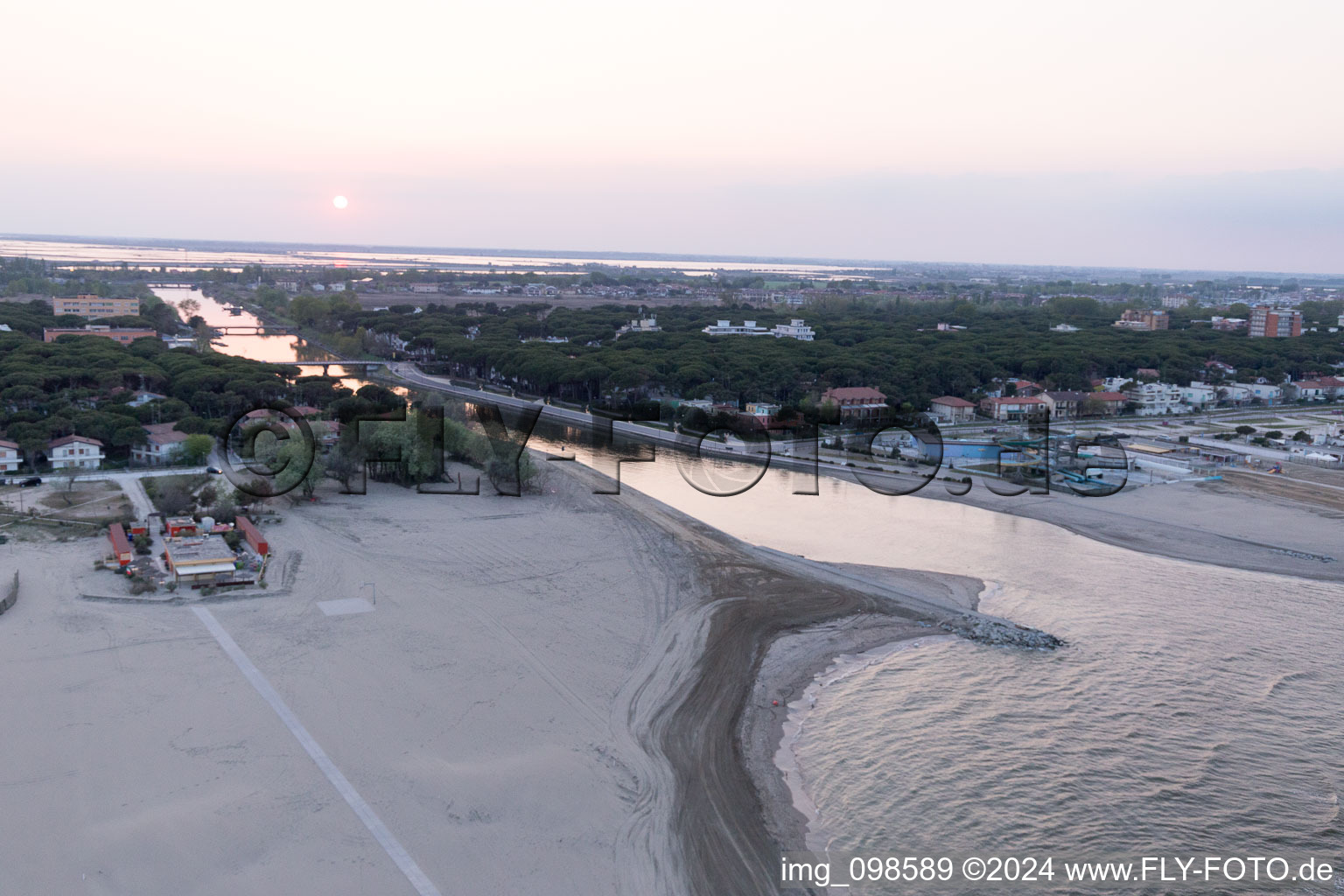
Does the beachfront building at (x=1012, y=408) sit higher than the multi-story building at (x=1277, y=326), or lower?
lower

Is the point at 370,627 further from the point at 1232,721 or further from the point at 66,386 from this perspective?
the point at 66,386

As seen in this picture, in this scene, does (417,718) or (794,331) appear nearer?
(417,718)

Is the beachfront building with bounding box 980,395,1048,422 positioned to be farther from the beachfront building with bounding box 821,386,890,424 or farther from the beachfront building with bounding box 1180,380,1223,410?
the beachfront building with bounding box 1180,380,1223,410

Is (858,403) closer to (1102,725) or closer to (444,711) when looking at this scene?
(1102,725)

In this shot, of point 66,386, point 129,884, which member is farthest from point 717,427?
point 129,884

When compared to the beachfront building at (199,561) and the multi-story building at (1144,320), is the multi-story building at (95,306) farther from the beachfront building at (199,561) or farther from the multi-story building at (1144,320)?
the multi-story building at (1144,320)

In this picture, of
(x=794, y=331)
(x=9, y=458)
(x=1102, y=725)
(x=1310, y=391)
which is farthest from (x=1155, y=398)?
(x=9, y=458)

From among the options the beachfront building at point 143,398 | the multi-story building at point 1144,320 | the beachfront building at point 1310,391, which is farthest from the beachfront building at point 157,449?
the multi-story building at point 1144,320
